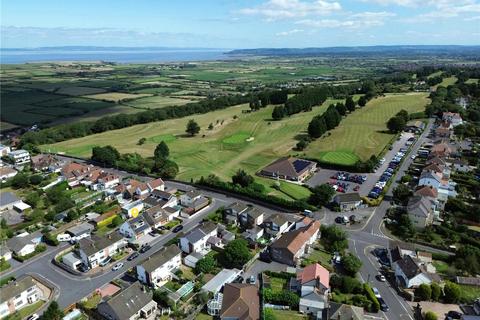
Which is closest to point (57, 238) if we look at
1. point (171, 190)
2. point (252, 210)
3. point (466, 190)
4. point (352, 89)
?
point (171, 190)

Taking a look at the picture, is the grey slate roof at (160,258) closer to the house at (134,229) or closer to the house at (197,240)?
the house at (197,240)

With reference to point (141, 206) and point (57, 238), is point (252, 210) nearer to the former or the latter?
point (141, 206)

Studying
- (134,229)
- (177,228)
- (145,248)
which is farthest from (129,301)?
(177,228)

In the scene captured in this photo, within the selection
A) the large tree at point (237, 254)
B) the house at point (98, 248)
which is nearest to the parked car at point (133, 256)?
the house at point (98, 248)

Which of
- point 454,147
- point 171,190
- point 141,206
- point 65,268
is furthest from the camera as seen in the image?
point 454,147

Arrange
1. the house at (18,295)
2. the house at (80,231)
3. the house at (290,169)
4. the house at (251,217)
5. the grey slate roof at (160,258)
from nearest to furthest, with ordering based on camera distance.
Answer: the house at (18,295)
the grey slate roof at (160,258)
the house at (80,231)
the house at (251,217)
the house at (290,169)
